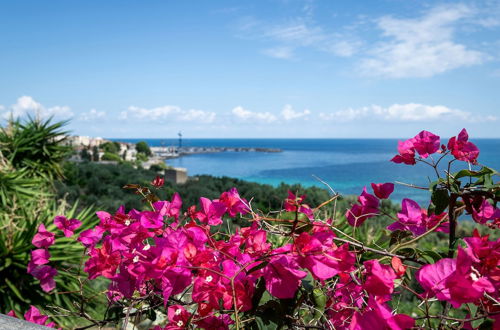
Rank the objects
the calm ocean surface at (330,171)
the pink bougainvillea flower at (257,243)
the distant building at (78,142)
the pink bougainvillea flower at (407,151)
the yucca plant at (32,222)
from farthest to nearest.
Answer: the calm ocean surface at (330,171) < the distant building at (78,142) < the yucca plant at (32,222) < the pink bougainvillea flower at (407,151) < the pink bougainvillea flower at (257,243)

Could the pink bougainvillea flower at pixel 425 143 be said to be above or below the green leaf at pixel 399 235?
above

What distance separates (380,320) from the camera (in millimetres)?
691

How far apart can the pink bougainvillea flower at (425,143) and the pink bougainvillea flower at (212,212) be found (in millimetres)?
554

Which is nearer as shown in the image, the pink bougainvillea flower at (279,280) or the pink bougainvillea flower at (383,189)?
the pink bougainvillea flower at (279,280)

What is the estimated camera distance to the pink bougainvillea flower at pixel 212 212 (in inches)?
43.7

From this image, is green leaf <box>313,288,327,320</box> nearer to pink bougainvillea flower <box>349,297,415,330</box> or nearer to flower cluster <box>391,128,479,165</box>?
pink bougainvillea flower <box>349,297,415,330</box>

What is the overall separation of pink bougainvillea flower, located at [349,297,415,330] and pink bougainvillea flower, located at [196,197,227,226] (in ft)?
1.65

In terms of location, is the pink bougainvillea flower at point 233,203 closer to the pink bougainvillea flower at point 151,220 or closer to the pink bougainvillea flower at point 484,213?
the pink bougainvillea flower at point 151,220

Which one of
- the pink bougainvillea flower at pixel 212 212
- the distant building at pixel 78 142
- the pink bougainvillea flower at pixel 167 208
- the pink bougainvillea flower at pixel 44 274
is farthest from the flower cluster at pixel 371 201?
the distant building at pixel 78 142

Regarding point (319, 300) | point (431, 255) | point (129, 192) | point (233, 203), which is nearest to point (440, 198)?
point (431, 255)

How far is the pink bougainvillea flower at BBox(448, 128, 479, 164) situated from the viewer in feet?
3.47

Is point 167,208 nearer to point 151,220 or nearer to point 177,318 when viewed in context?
point 151,220

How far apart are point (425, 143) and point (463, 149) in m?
0.11

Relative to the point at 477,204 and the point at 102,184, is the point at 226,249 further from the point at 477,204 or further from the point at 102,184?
the point at 102,184
